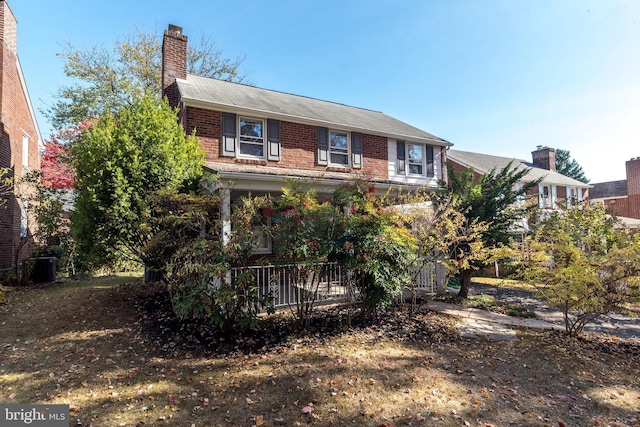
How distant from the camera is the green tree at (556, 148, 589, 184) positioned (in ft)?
161

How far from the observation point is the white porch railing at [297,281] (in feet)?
20.3

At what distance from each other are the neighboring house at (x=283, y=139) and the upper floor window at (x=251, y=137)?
0.03 metres

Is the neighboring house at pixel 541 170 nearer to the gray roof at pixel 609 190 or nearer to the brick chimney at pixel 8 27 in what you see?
the gray roof at pixel 609 190

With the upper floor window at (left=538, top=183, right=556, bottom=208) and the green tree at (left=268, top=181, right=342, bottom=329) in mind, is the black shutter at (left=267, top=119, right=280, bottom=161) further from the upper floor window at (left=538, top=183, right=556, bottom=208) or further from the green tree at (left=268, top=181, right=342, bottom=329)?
the upper floor window at (left=538, top=183, right=556, bottom=208)

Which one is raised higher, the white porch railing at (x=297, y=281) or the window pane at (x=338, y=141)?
the window pane at (x=338, y=141)

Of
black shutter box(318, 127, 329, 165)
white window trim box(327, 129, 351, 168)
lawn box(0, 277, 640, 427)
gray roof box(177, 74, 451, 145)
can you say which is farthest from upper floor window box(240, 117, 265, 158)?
lawn box(0, 277, 640, 427)

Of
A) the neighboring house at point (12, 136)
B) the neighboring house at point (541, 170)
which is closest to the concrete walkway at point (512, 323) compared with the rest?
the neighboring house at point (12, 136)

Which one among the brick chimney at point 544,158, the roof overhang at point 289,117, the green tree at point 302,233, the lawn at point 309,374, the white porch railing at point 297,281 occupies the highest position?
the brick chimney at point 544,158

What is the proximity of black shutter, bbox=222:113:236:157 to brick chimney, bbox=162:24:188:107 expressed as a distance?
225 cm

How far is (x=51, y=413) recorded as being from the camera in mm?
3518

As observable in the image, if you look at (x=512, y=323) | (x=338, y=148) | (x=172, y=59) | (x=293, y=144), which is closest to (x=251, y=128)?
(x=293, y=144)

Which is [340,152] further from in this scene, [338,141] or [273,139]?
[273,139]

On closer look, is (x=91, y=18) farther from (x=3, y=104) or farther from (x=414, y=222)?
(x=414, y=222)

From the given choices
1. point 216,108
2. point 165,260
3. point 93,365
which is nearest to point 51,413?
point 93,365
